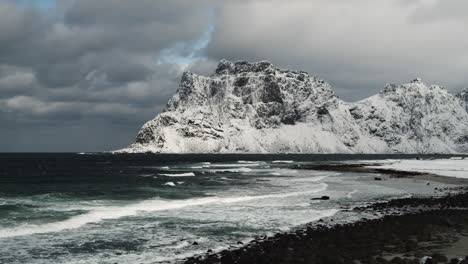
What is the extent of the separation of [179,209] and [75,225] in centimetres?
1104

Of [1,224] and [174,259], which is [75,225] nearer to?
[1,224]

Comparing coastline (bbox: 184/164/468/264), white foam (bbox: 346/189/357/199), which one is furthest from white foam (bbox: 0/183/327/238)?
coastline (bbox: 184/164/468/264)

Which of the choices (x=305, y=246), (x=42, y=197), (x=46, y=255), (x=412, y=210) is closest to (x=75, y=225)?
(x=46, y=255)

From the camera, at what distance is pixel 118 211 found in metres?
39.3

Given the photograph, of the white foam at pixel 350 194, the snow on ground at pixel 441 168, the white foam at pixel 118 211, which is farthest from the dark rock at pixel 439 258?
the snow on ground at pixel 441 168

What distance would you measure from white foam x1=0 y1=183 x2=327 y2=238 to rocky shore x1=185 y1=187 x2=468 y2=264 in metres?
13.7

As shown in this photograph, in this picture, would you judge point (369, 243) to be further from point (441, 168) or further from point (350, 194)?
point (441, 168)

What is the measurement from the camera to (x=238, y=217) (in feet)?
118

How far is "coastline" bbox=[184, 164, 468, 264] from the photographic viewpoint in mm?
21328

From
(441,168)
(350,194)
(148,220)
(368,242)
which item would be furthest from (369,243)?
(441,168)

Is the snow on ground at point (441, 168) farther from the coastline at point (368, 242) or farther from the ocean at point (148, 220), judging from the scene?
the coastline at point (368, 242)

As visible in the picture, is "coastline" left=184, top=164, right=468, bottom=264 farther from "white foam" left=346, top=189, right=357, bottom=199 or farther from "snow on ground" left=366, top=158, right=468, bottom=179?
"snow on ground" left=366, top=158, right=468, bottom=179

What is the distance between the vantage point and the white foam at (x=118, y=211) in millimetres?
30344

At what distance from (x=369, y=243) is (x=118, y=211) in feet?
74.6
